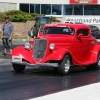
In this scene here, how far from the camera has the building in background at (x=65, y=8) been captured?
53.6m

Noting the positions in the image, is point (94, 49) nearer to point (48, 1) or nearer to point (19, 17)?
point (19, 17)

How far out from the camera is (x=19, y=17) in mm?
46750

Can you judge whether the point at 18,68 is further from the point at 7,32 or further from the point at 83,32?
the point at 7,32

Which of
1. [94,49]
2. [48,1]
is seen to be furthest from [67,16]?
[94,49]

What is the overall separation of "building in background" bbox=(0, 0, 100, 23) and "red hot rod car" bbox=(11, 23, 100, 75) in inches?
1492

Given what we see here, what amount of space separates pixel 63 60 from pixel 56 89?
303cm

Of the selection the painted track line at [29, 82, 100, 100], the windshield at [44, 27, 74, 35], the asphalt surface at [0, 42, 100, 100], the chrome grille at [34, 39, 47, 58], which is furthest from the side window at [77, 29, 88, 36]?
the painted track line at [29, 82, 100, 100]

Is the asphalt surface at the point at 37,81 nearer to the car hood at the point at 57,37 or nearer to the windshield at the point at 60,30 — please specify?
the car hood at the point at 57,37

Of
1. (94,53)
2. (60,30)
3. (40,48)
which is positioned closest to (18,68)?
(40,48)

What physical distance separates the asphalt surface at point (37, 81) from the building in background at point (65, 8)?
37.7 metres

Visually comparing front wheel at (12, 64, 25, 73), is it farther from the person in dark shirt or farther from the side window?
the person in dark shirt

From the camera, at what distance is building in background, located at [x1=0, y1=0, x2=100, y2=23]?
53.6m

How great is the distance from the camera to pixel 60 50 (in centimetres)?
1406

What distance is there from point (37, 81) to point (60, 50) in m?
1.95
